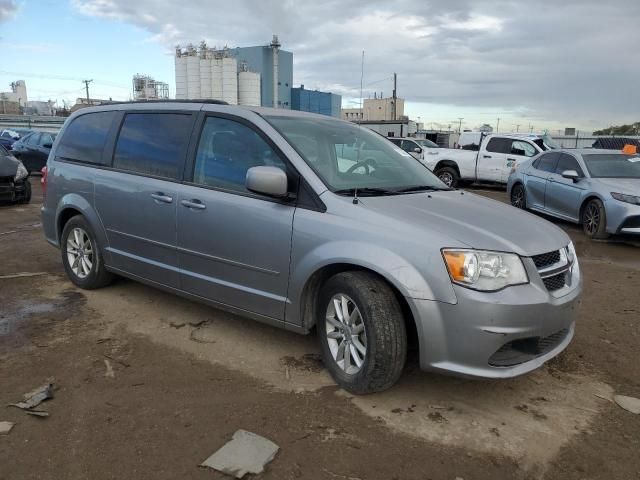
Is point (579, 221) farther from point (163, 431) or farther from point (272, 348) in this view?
point (163, 431)

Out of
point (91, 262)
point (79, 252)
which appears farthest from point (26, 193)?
point (91, 262)

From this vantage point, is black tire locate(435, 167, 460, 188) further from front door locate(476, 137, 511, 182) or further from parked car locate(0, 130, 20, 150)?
parked car locate(0, 130, 20, 150)

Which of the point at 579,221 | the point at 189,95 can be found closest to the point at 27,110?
the point at 189,95

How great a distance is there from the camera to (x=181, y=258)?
14.0 feet

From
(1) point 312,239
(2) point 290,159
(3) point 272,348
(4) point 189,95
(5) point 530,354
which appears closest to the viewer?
(5) point 530,354

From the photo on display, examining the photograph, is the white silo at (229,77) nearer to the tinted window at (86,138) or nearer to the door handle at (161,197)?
the tinted window at (86,138)

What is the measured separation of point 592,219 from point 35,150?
52.6ft

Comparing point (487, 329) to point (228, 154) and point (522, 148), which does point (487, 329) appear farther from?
point (522, 148)

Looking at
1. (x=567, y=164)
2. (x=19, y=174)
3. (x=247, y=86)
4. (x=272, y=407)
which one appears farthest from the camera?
(x=247, y=86)

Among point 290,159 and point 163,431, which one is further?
point 290,159

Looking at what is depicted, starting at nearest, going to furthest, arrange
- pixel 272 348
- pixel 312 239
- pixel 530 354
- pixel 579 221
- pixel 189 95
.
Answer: pixel 530 354 < pixel 312 239 < pixel 272 348 < pixel 579 221 < pixel 189 95

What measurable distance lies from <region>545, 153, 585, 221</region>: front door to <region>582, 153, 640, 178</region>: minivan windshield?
223 mm

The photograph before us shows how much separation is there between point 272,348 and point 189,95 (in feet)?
175

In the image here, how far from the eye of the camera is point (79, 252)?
5.43 meters
